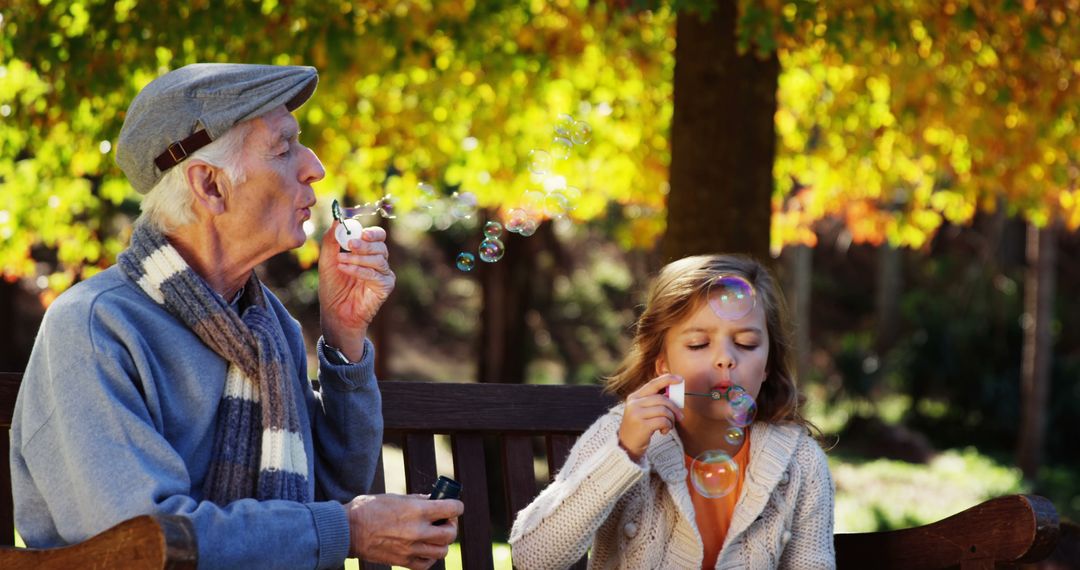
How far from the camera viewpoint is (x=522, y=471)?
3.34 m

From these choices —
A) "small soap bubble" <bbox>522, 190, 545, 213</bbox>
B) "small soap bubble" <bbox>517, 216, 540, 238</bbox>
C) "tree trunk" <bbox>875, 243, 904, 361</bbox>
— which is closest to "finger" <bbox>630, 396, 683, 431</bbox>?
"small soap bubble" <bbox>517, 216, 540, 238</bbox>

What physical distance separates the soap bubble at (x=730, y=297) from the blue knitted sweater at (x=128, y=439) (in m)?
1.05

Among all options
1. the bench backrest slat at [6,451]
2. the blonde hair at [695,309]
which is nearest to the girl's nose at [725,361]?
the blonde hair at [695,309]

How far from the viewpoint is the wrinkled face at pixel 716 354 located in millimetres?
2998

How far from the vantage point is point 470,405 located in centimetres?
327

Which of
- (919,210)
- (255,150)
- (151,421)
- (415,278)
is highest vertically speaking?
(255,150)

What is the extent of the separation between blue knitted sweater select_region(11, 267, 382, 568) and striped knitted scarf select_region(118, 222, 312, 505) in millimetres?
27

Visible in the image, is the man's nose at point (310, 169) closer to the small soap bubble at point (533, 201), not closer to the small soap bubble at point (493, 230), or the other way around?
the small soap bubble at point (493, 230)

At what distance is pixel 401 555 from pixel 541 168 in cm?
Answer: 153

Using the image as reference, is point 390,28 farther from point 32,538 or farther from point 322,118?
point 32,538

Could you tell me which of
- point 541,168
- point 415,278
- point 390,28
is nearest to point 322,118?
point 390,28

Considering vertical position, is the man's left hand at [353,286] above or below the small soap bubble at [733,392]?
above

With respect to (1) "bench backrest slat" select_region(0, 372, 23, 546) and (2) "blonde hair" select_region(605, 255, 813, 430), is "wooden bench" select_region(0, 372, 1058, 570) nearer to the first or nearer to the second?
(1) "bench backrest slat" select_region(0, 372, 23, 546)

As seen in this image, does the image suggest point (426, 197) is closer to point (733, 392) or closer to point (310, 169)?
point (310, 169)
